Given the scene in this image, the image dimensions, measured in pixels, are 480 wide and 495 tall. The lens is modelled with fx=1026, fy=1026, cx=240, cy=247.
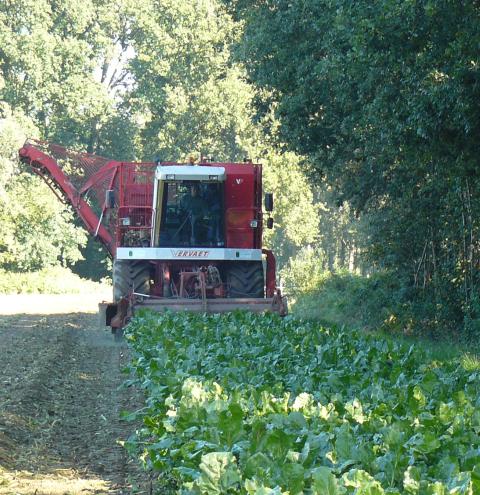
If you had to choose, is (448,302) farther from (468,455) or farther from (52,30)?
(52,30)

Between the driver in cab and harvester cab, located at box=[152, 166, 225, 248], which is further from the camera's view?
the driver in cab

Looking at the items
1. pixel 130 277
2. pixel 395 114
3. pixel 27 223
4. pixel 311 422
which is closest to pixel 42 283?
pixel 27 223

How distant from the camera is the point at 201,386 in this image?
7.70 m

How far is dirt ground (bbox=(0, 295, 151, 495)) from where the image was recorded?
8.22 meters

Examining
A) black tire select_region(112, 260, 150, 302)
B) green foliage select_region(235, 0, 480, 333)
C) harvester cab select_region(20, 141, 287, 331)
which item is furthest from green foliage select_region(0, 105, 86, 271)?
black tire select_region(112, 260, 150, 302)

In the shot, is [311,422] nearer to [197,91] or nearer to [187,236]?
[187,236]

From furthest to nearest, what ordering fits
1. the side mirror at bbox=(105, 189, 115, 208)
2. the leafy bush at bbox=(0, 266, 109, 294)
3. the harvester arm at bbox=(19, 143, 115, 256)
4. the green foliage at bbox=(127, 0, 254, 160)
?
1. the green foliage at bbox=(127, 0, 254, 160)
2. the leafy bush at bbox=(0, 266, 109, 294)
3. the harvester arm at bbox=(19, 143, 115, 256)
4. the side mirror at bbox=(105, 189, 115, 208)

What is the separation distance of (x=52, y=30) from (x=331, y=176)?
38.5 m

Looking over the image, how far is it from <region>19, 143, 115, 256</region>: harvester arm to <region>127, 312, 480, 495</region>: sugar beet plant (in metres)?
12.4

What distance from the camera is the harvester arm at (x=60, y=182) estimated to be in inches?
926

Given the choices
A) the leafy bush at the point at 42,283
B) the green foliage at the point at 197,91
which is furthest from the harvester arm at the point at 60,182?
the green foliage at the point at 197,91

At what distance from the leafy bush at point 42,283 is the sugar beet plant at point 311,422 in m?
36.1

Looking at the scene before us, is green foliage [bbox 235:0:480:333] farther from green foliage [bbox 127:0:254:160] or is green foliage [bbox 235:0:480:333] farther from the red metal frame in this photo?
green foliage [bbox 127:0:254:160]

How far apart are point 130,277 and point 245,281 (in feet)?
7.38
